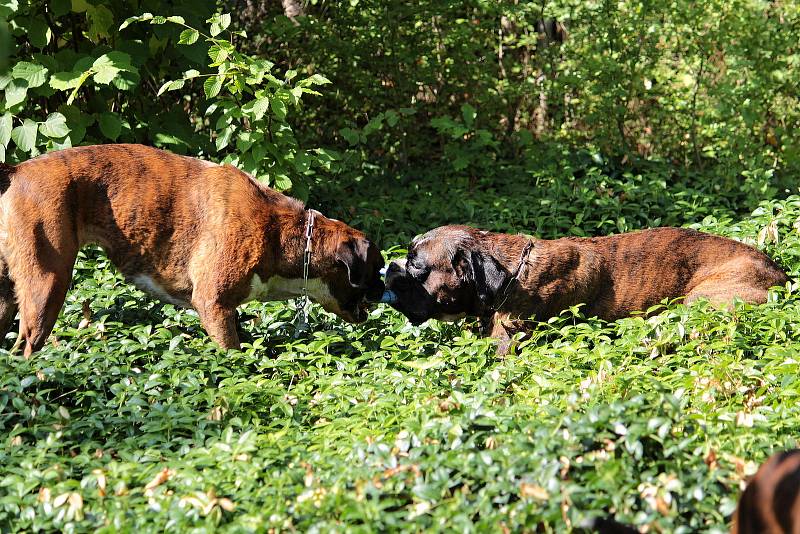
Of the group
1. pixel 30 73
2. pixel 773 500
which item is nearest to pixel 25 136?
pixel 30 73

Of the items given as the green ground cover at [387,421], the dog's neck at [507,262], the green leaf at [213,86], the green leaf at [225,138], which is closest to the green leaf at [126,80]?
the green leaf at [213,86]

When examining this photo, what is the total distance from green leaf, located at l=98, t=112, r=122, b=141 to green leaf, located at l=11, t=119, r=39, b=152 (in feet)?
2.01

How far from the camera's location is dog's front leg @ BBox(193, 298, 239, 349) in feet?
23.4

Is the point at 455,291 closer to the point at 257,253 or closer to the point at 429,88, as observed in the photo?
the point at 257,253

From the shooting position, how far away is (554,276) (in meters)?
7.49

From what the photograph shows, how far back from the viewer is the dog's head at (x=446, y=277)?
7391 mm

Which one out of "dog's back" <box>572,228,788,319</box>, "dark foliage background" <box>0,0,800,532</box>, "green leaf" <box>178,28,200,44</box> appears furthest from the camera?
"green leaf" <box>178,28,200,44</box>

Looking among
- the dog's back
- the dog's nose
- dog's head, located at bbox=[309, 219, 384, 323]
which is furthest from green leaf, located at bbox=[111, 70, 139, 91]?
the dog's back

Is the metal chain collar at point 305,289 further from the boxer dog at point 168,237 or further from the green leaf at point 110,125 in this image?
the green leaf at point 110,125

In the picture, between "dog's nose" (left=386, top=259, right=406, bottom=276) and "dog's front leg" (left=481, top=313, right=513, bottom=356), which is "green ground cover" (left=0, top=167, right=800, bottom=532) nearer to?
"dog's front leg" (left=481, top=313, right=513, bottom=356)

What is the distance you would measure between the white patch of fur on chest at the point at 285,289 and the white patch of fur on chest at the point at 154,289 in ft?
1.79

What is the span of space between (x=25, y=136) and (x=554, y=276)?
4483 millimetres

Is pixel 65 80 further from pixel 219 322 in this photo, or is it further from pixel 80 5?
pixel 219 322

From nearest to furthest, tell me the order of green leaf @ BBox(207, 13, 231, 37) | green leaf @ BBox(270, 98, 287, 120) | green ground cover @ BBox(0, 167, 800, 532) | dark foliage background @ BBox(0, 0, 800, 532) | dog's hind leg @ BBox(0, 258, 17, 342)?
green ground cover @ BBox(0, 167, 800, 532) → dark foliage background @ BBox(0, 0, 800, 532) → dog's hind leg @ BBox(0, 258, 17, 342) → green leaf @ BBox(270, 98, 287, 120) → green leaf @ BBox(207, 13, 231, 37)
